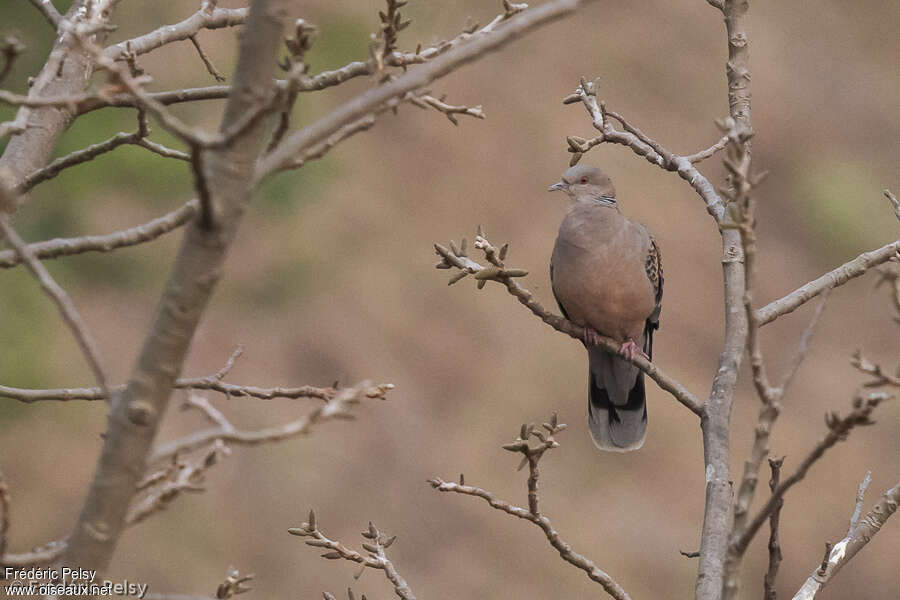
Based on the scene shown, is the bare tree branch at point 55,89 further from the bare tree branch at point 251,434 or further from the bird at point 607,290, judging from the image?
the bird at point 607,290

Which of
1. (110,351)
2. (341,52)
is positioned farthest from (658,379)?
(110,351)

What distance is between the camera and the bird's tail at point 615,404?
5.27m

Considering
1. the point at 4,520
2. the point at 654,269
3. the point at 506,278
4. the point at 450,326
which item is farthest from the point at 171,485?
the point at 450,326

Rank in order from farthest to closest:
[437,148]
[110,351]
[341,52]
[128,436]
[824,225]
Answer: [824,225]
[437,148]
[110,351]
[341,52]
[128,436]

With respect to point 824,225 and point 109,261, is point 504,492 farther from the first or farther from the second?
point 824,225

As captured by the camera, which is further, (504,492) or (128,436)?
(504,492)

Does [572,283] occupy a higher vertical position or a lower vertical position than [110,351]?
lower

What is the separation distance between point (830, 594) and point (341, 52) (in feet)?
24.5

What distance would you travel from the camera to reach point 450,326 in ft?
40.2

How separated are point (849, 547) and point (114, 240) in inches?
73.6

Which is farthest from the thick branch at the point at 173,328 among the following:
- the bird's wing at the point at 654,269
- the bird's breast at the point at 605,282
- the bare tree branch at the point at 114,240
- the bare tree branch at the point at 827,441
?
the bird's wing at the point at 654,269

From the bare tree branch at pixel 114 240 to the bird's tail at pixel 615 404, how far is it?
11.0ft

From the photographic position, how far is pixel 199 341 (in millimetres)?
11508

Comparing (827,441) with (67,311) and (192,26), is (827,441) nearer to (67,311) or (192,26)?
(67,311)
